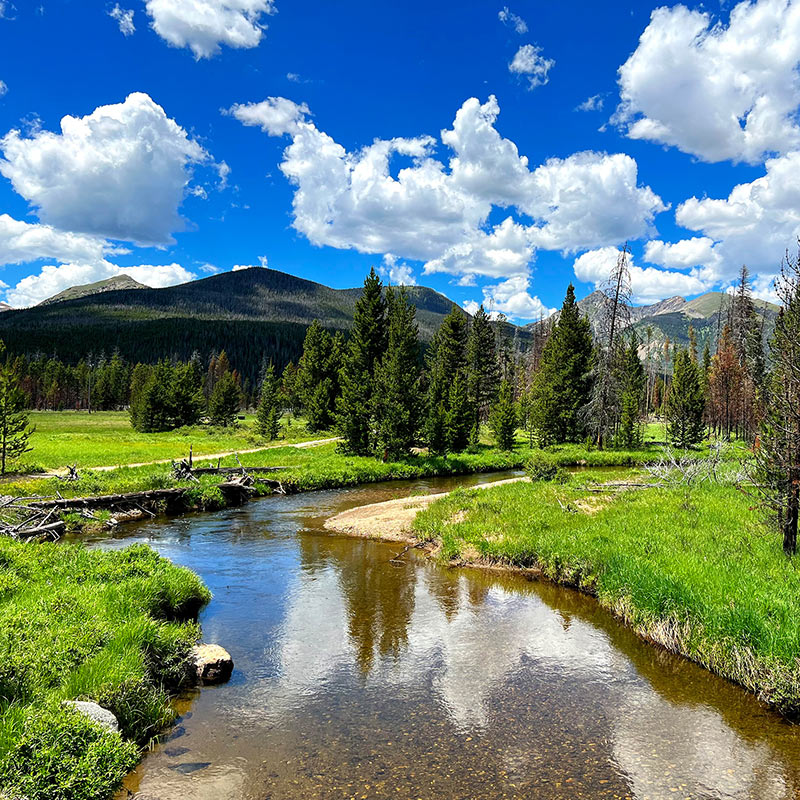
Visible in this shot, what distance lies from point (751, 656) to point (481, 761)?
5.70m

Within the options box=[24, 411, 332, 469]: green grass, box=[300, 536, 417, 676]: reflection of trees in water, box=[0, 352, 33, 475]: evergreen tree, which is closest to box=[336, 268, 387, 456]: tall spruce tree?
box=[24, 411, 332, 469]: green grass

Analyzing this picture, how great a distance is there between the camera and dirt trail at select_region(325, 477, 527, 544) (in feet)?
75.2

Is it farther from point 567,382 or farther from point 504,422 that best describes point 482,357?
point 504,422

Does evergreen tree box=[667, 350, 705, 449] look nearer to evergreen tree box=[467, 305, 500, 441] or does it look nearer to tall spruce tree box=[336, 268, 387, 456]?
evergreen tree box=[467, 305, 500, 441]

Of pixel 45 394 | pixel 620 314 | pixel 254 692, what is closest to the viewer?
pixel 254 692

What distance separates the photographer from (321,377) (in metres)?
66.4

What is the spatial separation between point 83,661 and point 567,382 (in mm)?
54827

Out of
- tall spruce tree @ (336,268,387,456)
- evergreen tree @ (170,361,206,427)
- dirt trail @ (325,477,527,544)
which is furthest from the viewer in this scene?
evergreen tree @ (170,361,206,427)

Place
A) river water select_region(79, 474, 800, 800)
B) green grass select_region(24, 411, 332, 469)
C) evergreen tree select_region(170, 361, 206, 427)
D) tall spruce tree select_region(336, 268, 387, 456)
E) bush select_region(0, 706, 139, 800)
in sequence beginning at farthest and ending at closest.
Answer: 1. evergreen tree select_region(170, 361, 206, 427)
2. tall spruce tree select_region(336, 268, 387, 456)
3. green grass select_region(24, 411, 332, 469)
4. river water select_region(79, 474, 800, 800)
5. bush select_region(0, 706, 139, 800)

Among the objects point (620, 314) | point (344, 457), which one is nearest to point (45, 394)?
point (344, 457)

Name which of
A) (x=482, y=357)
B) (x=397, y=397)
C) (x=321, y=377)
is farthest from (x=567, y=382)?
(x=321, y=377)

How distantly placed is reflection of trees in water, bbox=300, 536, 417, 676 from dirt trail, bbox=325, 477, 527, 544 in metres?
1.17

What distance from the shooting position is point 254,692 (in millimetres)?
10094

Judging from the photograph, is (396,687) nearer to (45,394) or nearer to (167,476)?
(167,476)
